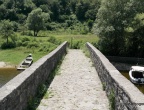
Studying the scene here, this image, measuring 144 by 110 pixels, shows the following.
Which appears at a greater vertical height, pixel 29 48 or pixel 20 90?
pixel 20 90

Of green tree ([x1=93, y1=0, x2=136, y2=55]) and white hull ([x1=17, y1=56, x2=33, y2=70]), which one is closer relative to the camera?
green tree ([x1=93, y1=0, x2=136, y2=55])

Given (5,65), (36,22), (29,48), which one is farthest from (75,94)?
(36,22)

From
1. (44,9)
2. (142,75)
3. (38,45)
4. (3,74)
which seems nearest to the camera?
(142,75)

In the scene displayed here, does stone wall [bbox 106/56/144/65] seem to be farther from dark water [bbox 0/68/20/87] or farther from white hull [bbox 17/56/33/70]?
dark water [bbox 0/68/20/87]

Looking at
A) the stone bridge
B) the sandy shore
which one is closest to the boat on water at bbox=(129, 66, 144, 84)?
the stone bridge

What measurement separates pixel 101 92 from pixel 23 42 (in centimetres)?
5686

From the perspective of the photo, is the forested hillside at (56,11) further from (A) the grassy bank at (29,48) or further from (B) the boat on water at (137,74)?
(B) the boat on water at (137,74)

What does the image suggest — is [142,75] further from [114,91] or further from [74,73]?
[114,91]

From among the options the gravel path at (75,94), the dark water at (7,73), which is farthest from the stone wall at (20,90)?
the dark water at (7,73)

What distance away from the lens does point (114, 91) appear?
26.9ft

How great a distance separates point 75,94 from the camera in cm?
1000

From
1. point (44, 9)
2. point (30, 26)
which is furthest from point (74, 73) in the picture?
point (44, 9)

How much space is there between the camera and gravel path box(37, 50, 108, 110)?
8.68m

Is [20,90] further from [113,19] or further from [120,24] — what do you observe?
[120,24]
